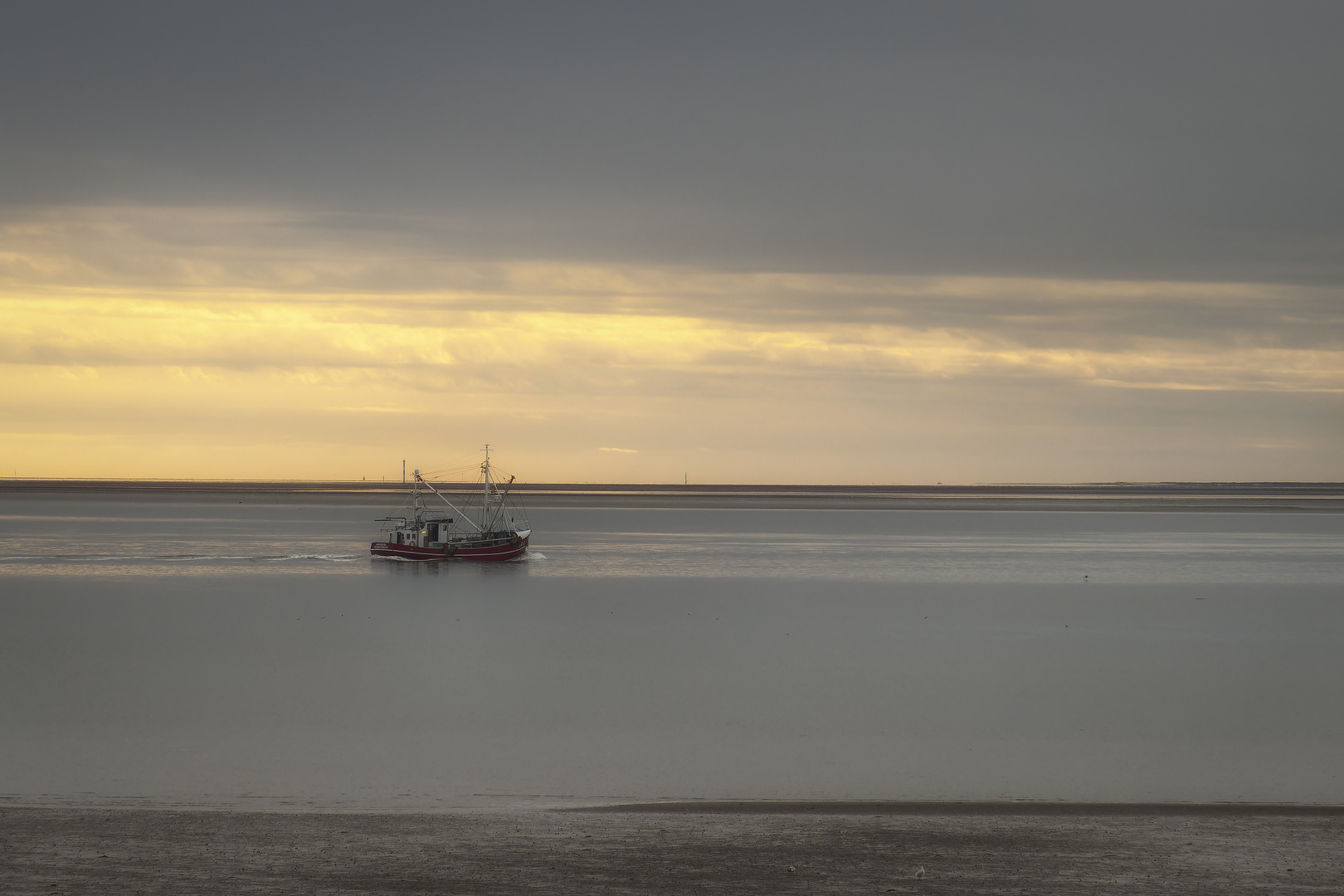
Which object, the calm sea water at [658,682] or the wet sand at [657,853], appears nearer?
the wet sand at [657,853]

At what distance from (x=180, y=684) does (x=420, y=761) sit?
40.5ft

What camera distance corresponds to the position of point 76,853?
12352 millimetres

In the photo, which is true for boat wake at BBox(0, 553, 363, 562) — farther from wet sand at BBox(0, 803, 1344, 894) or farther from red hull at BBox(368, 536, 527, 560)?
wet sand at BBox(0, 803, 1344, 894)

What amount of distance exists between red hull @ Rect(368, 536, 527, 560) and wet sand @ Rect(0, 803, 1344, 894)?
65.6m

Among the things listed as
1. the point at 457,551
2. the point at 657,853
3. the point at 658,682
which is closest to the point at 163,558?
the point at 457,551

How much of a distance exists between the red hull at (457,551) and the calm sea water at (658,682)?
184 inches

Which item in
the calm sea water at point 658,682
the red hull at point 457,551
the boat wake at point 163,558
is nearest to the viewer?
the calm sea water at point 658,682

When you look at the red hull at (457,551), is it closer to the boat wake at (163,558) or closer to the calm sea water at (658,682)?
the boat wake at (163,558)

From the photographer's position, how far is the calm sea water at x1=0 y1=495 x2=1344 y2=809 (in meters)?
19.9

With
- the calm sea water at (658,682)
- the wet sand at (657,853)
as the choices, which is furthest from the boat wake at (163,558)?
the wet sand at (657,853)

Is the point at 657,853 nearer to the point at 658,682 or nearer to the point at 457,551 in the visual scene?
the point at 658,682

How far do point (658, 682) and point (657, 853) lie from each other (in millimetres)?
18962

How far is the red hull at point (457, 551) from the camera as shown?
3147 inches

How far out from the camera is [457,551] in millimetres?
81375
